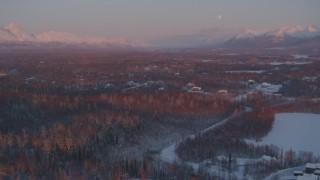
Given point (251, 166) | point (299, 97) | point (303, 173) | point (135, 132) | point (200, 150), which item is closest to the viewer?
point (303, 173)

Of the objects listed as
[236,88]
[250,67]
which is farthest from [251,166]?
[250,67]

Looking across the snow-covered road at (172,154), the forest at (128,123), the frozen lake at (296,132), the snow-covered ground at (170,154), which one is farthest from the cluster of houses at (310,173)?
the snow-covered ground at (170,154)

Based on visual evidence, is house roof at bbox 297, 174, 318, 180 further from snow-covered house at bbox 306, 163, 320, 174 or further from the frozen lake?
the frozen lake

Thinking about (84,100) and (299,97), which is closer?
(84,100)

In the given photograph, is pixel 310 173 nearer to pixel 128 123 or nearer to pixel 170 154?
pixel 170 154

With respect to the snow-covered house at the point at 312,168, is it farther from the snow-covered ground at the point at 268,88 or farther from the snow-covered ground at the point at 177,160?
the snow-covered ground at the point at 268,88

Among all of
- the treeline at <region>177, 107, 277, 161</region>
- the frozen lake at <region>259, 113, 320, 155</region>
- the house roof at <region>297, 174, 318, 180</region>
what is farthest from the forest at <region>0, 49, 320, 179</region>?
the house roof at <region>297, 174, 318, 180</region>

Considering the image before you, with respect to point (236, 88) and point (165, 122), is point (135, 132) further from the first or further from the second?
point (236, 88)

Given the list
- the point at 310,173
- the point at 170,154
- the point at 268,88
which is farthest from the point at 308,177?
the point at 268,88
